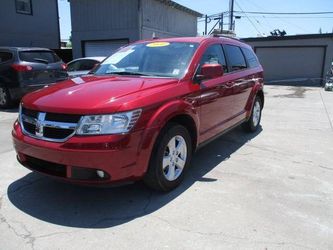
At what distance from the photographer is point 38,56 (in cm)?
998

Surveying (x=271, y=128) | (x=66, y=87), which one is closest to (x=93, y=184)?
(x=66, y=87)

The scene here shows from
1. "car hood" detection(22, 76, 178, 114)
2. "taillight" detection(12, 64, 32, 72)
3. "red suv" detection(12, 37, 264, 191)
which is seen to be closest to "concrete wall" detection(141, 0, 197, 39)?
"taillight" detection(12, 64, 32, 72)

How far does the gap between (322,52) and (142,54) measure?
63.8 ft

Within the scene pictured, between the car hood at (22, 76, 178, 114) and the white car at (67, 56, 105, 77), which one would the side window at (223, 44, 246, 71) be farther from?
the white car at (67, 56, 105, 77)

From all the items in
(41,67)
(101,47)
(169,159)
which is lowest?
(169,159)

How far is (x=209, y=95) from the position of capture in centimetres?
468

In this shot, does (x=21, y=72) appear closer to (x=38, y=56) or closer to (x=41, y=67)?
(x=41, y=67)

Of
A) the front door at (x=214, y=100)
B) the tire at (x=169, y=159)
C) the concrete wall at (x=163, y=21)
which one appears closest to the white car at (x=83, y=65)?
the concrete wall at (x=163, y=21)

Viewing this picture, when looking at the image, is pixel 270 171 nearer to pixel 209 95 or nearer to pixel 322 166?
pixel 322 166

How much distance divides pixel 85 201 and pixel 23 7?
16.4 meters

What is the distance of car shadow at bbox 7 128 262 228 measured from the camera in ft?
11.5

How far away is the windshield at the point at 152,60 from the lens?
4.50 metres

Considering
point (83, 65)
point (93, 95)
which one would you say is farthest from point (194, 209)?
point (83, 65)

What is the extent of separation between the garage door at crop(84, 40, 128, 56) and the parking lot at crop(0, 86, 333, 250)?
12.8 metres
